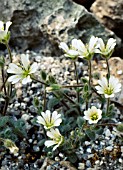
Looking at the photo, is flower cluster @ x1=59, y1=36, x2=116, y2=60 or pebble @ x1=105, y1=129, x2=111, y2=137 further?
pebble @ x1=105, y1=129, x2=111, y2=137

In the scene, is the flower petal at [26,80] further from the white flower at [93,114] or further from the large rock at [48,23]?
the large rock at [48,23]

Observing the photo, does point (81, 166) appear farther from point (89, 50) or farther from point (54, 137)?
point (89, 50)

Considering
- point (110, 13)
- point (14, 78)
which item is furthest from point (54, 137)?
point (110, 13)

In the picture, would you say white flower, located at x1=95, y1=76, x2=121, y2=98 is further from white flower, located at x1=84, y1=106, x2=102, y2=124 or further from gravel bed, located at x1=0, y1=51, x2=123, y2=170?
gravel bed, located at x1=0, y1=51, x2=123, y2=170

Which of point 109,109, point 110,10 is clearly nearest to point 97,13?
point 110,10

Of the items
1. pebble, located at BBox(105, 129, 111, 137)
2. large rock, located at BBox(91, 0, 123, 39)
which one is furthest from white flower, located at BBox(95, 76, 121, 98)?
large rock, located at BBox(91, 0, 123, 39)

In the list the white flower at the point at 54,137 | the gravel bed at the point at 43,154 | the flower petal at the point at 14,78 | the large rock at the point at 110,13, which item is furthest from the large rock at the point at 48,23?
the white flower at the point at 54,137

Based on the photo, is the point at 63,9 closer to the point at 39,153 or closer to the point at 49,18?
the point at 49,18
